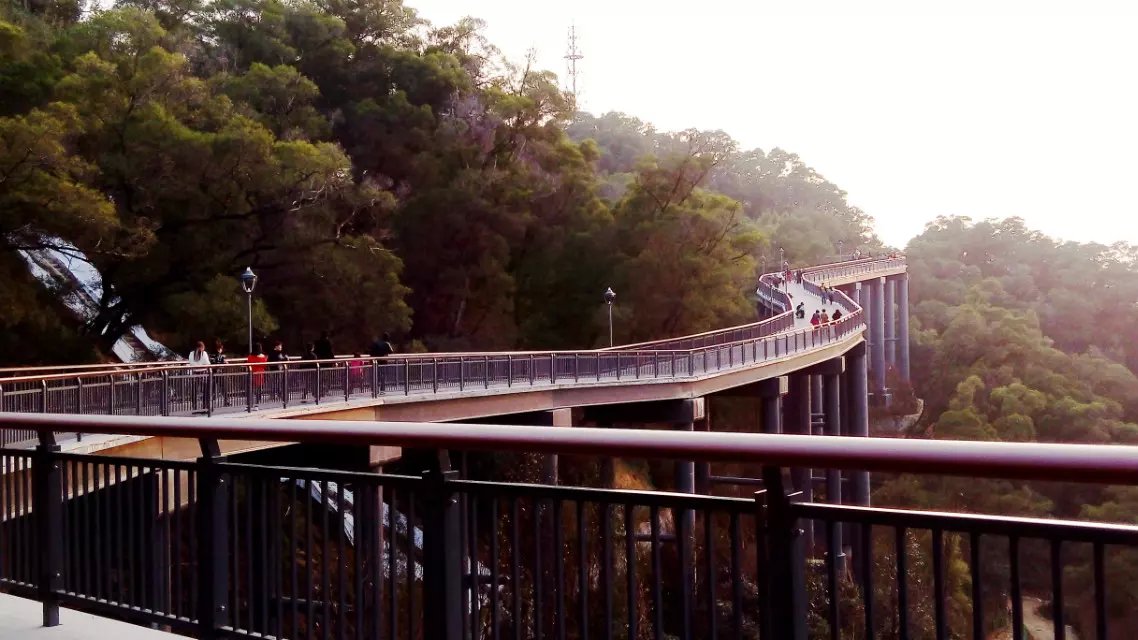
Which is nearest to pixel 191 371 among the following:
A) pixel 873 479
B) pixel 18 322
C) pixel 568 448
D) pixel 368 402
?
pixel 368 402

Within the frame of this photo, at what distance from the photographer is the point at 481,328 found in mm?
54125

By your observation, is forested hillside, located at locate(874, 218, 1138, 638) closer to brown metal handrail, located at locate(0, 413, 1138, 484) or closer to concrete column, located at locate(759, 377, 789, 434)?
brown metal handrail, located at locate(0, 413, 1138, 484)

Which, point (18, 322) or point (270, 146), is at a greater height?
point (270, 146)

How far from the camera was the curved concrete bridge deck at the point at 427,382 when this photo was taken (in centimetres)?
1792

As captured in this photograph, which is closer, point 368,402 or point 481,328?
point 368,402

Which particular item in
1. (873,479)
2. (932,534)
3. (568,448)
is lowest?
(873,479)

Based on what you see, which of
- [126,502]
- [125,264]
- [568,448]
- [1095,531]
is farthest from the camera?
[125,264]

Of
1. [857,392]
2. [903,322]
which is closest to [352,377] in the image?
[857,392]

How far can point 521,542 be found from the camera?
3.62 metres

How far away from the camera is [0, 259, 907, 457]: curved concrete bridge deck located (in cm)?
1792

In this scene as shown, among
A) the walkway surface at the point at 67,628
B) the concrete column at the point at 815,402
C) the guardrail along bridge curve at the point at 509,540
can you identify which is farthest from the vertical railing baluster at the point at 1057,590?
the concrete column at the point at 815,402

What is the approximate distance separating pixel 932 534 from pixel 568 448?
954 millimetres

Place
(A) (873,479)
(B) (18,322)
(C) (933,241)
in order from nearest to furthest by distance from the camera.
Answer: (B) (18,322), (A) (873,479), (C) (933,241)

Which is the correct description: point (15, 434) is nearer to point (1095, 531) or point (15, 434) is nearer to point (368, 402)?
point (368, 402)
